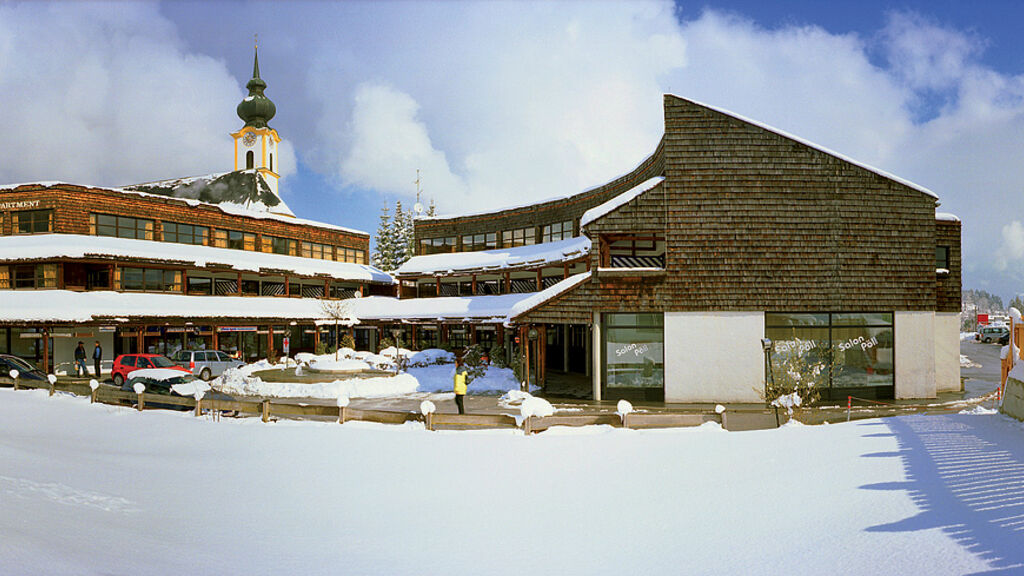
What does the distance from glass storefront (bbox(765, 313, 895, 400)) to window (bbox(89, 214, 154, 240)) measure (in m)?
34.9

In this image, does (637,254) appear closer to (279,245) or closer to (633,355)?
(633,355)

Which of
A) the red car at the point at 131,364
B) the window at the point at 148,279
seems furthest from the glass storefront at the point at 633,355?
the window at the point at 148,279

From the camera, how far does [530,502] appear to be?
9406 millimetres

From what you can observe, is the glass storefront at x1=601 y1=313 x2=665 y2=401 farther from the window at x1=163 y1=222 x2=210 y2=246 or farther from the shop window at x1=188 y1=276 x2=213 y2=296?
the window at x1=163 y1=222 x2=210 y2=246

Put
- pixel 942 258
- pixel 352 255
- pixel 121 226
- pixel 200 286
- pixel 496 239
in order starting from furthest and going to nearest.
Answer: pixel 352 255 → pixel 496 239 → pixel 200 286 → pixel 121 226 → pixel 942 258

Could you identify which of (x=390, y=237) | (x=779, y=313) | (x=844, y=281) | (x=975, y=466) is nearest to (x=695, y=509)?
(x=975, y=466)

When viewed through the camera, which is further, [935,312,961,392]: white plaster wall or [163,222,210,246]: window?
[163,222,210,246]: window

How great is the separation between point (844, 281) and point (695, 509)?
1785 centimetres

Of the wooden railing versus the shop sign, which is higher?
the shop sign

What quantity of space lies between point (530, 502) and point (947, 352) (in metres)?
25.2

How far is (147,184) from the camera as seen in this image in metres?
48.6

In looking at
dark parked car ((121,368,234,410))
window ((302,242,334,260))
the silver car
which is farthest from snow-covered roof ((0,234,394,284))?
dark parked car ((121,368,234,410))

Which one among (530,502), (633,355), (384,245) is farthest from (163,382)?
(384,245)

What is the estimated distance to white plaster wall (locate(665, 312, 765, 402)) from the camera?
74.9 ft
